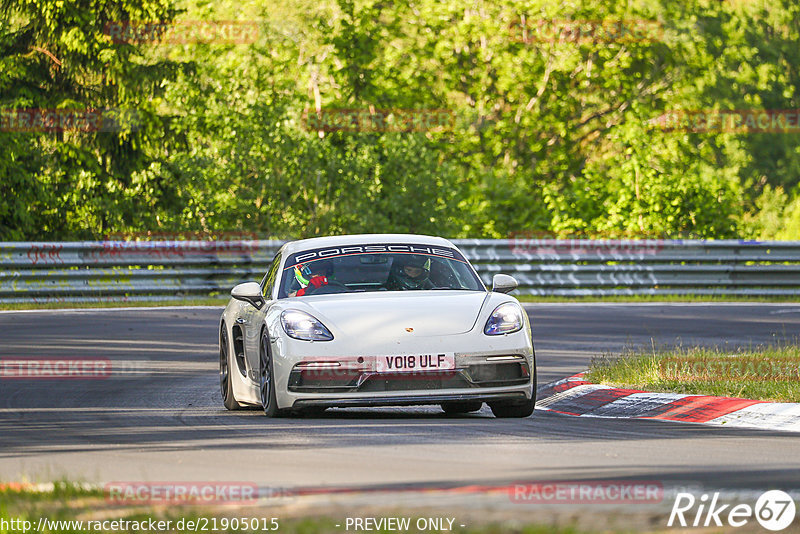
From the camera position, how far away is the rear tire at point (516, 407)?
33.4 feet

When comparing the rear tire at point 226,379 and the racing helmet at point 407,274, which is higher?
the racing helmet at point 407,274

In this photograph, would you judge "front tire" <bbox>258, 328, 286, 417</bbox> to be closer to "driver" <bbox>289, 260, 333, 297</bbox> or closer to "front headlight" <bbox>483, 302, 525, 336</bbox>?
"driver" <bbox>289, 260, 333, 297</bbox>

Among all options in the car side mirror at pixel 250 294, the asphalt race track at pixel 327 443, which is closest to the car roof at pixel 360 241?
the car side mirror at pixel 250 294

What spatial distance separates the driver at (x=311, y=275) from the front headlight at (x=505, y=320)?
1.44 metres

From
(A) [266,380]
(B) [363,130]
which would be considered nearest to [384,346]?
(A) [266,380]

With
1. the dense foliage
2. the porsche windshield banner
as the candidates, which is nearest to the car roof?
the porsche windshield banner

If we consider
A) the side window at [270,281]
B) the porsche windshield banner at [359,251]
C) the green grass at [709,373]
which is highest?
the porsche windshield banner at [359,251]

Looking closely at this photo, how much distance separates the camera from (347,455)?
7922mm

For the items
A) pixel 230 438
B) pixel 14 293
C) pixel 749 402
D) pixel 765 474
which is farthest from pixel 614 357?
pixel 14 293

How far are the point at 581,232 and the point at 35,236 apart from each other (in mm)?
12419

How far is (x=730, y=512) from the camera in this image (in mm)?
5934

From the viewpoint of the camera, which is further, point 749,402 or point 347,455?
point 749,402

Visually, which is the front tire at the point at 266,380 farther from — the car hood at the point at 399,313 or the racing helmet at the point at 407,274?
the racing helmet at the point at 407,274

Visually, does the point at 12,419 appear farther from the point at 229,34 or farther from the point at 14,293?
the point at 229,34
